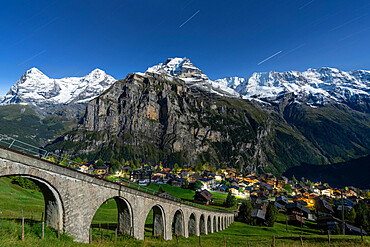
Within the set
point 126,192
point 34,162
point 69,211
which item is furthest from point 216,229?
point 34,162

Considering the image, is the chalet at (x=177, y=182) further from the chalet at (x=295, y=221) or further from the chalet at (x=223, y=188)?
the chalet at (x=295, y=221)

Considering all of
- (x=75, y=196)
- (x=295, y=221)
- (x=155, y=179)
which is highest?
(x=75, y=196)

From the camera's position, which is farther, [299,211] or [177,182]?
[177,182]

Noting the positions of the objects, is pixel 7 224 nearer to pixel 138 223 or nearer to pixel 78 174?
pixel 78 174

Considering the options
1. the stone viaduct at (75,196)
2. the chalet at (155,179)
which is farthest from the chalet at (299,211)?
the stone viaduct at (75,196)

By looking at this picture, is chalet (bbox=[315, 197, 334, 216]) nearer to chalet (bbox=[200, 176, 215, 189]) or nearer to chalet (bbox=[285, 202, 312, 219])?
chalet (bbox=[285, 202, 312, 219])

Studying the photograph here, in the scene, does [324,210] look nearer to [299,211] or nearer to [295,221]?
[299,211]

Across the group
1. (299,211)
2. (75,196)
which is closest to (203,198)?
(299,211)

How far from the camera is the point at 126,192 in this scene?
25.9 metres

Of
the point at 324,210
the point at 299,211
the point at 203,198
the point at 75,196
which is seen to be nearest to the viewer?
the point at 75,196

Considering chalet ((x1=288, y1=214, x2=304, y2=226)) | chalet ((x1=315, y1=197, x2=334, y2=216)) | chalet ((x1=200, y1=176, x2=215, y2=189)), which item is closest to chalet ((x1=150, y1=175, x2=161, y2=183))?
chalet ((x1=200, y1=176, x2=215, y2=189))

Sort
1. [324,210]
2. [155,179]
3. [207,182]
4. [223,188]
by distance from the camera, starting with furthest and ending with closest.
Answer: [207,182], [155,179], [223,188], [324,210]

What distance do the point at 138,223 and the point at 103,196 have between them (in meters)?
7.66

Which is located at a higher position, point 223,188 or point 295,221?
point 223,188
